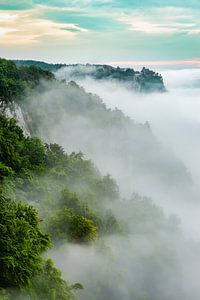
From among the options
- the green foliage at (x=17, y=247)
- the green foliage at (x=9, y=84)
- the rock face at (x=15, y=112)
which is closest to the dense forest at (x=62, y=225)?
the green foliage at (x=17, y=247)

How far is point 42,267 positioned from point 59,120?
65509mm

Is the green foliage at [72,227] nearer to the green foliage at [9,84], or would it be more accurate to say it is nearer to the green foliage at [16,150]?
the green foliage at [16,150]

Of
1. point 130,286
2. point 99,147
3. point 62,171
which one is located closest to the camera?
point 130,286

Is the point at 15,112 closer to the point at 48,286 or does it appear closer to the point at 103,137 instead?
the point at 48,286

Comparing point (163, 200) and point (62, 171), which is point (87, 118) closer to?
point (163, 200)

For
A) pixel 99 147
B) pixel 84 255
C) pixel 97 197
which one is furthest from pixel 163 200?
pixel 84 255

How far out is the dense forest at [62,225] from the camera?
781 inches

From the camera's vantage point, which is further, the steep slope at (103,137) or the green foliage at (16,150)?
the steep slope at (103,137)

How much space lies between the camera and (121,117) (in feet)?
398

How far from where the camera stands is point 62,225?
1246 inches

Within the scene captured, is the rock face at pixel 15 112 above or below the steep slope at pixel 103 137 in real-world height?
below

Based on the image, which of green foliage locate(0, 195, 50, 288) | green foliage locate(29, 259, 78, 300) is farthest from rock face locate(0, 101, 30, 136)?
green foliage locate(0, 195, 50, 288)

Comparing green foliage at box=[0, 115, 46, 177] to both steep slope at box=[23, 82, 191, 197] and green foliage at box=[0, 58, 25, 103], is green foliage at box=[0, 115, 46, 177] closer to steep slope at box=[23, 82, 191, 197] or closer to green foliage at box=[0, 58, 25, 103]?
green foliage at box=[0, 58, 25, 103]

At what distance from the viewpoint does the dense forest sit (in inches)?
781
